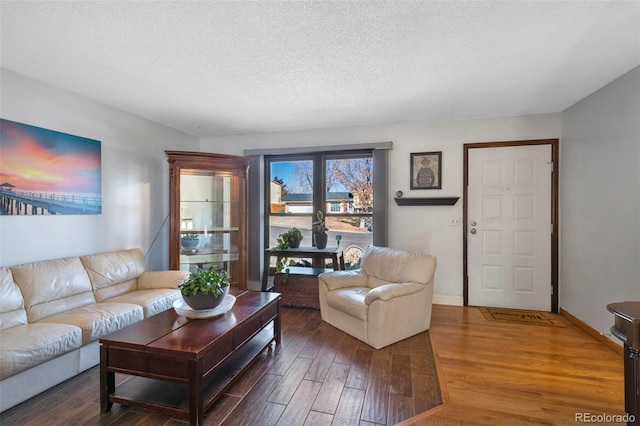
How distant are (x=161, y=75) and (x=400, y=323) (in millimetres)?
3076

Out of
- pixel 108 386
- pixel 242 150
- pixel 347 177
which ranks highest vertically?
pixel 242 150

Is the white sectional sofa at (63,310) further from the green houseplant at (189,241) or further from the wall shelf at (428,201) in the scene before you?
the wall shelf at (428,201)

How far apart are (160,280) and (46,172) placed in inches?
57.1

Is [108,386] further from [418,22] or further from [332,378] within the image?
[418,22]

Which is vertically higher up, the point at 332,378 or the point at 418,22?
the point at 418,22

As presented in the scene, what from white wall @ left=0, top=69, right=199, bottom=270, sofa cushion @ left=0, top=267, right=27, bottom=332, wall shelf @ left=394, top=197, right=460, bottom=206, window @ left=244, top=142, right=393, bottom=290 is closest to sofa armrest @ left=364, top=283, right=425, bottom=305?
window @ left=244, top=142, right=393, bottom=290

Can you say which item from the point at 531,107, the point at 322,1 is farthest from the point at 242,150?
the point at 531,107

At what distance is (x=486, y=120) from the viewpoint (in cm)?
379

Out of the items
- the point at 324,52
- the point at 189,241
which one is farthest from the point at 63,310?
the point at 324,52

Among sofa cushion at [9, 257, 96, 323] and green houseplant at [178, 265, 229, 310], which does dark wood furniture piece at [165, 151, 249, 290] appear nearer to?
sofa cushion at [9, 257, 96, 323]

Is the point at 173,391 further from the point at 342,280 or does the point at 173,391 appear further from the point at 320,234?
the point at 320,234

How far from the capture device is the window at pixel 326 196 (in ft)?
14.1

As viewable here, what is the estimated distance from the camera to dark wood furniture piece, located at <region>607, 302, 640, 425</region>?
1.20m

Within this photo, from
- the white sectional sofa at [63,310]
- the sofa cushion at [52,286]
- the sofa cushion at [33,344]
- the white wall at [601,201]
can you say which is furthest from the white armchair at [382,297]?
the sofa cushion at [52,286]
